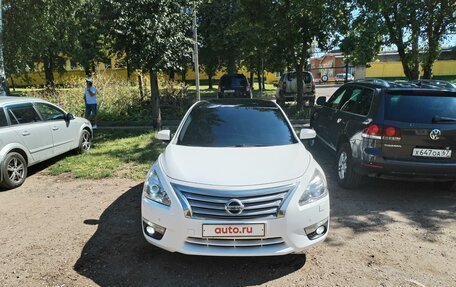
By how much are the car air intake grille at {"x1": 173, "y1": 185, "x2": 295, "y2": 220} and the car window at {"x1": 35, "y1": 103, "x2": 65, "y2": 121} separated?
5.58 meters

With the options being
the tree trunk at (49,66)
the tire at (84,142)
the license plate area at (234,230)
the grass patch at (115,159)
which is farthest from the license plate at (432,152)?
the tree trunk at (49,66)

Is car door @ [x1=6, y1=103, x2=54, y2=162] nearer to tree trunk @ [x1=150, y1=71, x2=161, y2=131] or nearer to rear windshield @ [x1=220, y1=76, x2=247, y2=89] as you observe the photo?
tree trunk @ [x1=150, y1=71, x2=161, y2=131]

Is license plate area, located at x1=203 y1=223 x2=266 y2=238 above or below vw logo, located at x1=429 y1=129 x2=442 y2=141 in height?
below

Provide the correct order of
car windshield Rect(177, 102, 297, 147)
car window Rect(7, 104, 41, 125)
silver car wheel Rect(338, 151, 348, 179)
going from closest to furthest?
1. car windshield Rect(177, 102, 297, 147)
2. silver car wheel Rect(338, 151, 348, 179)
3. car window Rect(7, 104, 41, 125)

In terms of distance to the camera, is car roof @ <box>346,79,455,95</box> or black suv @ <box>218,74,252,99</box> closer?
car roof @ <box>346,79,455,95</box>

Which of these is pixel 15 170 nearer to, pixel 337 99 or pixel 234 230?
pixel 234 230

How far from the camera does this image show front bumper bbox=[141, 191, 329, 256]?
3.34 meters

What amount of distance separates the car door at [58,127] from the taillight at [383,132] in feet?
20.3

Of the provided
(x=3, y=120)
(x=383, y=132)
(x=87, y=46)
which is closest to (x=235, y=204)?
(x=383, y=132)

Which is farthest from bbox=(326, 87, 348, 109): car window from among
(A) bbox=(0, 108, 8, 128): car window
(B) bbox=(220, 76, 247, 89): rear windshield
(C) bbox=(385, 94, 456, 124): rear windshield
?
(B) bbox=(220, 76, 247, 89): rear windshield

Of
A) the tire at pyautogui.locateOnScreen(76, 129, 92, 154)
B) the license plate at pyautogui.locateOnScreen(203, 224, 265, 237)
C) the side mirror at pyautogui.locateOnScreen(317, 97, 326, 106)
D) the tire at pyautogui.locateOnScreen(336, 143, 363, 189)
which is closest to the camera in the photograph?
the license plate at pyautogui.locateOnScreen(203, 224, 265, 237)

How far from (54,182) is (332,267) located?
538 cm

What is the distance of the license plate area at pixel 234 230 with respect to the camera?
10.8 ft

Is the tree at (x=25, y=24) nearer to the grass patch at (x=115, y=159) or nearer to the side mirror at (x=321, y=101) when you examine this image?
the grass patch at (x=115, y=159)
